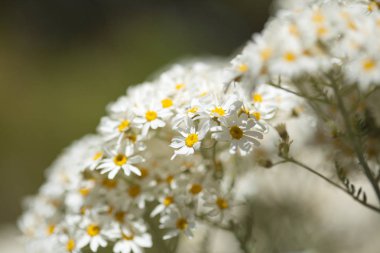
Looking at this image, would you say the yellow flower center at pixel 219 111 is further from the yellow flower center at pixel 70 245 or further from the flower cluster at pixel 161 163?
the yellow flower center at pixel 70 245

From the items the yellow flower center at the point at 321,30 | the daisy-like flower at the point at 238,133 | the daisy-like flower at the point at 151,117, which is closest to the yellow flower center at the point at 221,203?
the daisy-like flower at the point at 238,133

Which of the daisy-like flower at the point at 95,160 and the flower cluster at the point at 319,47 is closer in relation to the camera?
the flower cluster at the point at 319,47

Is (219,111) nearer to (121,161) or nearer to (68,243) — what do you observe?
(121,161)

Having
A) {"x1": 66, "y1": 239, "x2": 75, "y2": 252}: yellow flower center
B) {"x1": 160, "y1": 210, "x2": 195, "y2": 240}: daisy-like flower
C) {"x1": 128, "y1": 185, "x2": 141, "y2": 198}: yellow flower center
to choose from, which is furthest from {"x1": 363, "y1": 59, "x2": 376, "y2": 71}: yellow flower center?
{"x1": 66, "y1": 239, "x2": 75, "y2": 252}: yellow flower center

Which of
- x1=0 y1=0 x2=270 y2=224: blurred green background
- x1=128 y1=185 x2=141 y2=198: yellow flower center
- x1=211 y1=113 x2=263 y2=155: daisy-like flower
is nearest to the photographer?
x1=211 y1=113 x2=263 y2=155: daisy-like flower

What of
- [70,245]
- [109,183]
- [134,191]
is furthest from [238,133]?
[70,245]

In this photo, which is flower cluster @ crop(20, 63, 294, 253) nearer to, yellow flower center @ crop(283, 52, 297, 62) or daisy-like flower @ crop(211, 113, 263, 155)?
daisy-like flower @ crop(211, 113, 263, 155)
